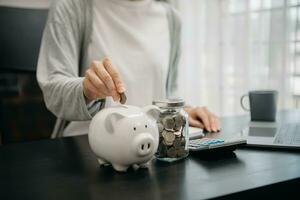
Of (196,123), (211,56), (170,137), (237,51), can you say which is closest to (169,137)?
(170,137)

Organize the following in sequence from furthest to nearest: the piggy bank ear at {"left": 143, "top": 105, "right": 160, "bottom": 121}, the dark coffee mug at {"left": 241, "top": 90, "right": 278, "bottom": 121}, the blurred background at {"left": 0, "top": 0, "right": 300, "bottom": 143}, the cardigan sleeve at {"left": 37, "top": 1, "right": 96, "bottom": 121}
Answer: the blurred background at {"left": 0, "top": 0, "right": 300, "bottom": 143} → the dark coffee mug at {"left": 241, "top": 90, "right": 278, "bottom": 121} → the cardigan sleeve at {"left": 37, "top": 1, "right": 96, "bottom": 121} → the piggy bank ear at {"left": 143, "top": 105, "right": 160, "bottom": 121}

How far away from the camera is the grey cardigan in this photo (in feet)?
2.88

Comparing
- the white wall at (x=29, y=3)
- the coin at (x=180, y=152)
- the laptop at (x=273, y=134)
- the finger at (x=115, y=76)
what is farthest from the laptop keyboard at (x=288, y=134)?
the white wall at (x=29, y=3)

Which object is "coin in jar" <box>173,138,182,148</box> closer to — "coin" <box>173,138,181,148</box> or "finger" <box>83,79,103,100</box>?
"coin" <box>173,138,181,148</box>

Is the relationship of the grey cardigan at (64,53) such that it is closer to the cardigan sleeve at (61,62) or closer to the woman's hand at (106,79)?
the cardigan sleeve at (61,62)

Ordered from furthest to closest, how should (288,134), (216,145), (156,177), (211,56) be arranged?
1. (211,56)
2. (288,134)
3. (216,145)
4. (156,177)

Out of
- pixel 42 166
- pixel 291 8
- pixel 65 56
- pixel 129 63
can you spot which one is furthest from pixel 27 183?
pixel 291 8

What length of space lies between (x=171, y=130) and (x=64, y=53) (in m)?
0.48

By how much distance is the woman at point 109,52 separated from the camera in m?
0.91

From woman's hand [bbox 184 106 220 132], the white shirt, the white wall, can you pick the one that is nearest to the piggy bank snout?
woman's hand [bbox 184 106 220 132]

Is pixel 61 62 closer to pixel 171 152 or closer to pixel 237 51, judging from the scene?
pixel 171 152

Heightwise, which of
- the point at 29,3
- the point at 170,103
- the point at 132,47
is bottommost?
the point at 170,103

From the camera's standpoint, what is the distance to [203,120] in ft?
3.07

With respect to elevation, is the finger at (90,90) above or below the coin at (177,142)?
above
